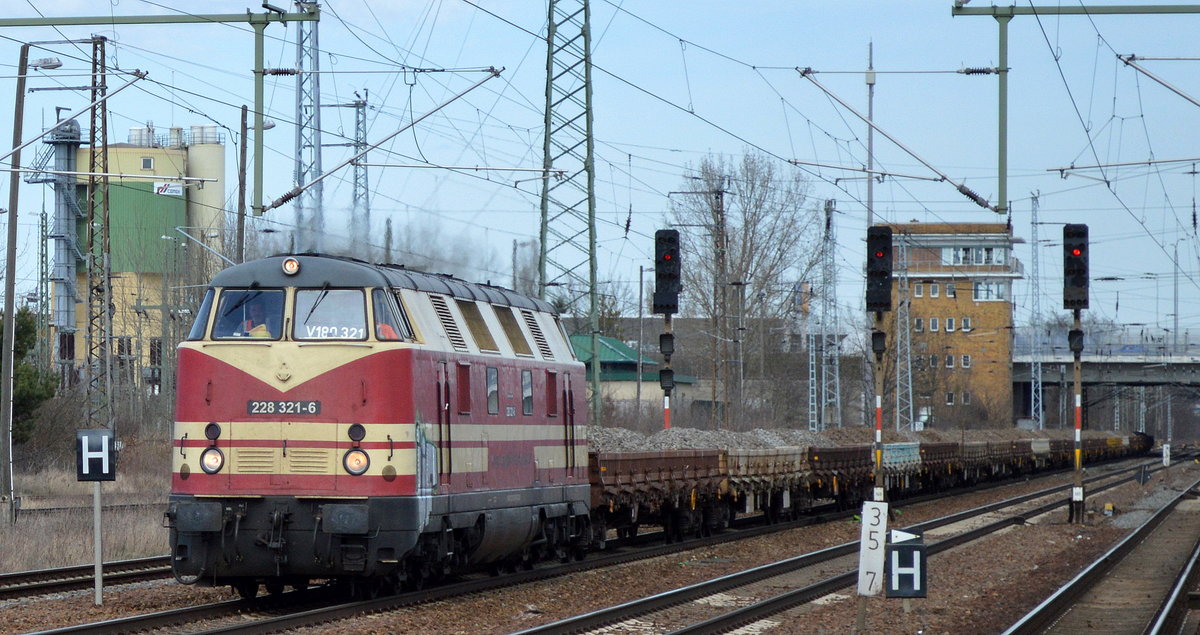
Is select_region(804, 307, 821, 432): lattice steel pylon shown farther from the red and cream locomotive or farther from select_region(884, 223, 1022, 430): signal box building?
the red and cream locomotive

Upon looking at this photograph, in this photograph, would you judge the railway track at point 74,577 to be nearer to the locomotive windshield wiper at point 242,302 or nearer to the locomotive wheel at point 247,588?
the locomotive wheel at point 247,588

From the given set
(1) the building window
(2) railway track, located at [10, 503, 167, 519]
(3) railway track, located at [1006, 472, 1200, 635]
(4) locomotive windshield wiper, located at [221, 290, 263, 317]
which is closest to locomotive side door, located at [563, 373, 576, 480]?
(4) locomotive windshield wiper, located at [221, 290, 263, 317]

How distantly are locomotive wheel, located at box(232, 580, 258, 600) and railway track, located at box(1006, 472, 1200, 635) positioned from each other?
7563 millimetres

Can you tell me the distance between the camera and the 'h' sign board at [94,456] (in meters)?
14.6

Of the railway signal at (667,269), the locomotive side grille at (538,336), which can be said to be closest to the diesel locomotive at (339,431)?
the locomotive side grille at (538,336)

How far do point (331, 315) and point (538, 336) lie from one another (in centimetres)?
487

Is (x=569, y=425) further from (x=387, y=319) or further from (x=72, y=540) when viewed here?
(x=72, y=540)

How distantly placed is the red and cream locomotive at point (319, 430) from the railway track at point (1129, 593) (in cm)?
597

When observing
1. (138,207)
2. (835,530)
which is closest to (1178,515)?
(835,530)

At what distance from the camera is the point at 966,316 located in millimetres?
96875

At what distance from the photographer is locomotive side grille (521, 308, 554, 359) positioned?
18656mm

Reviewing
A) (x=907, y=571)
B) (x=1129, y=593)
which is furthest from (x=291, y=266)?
(x=1129, y=593)

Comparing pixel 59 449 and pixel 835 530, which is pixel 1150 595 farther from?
pixel 59 449

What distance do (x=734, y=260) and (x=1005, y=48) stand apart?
4278 cm
